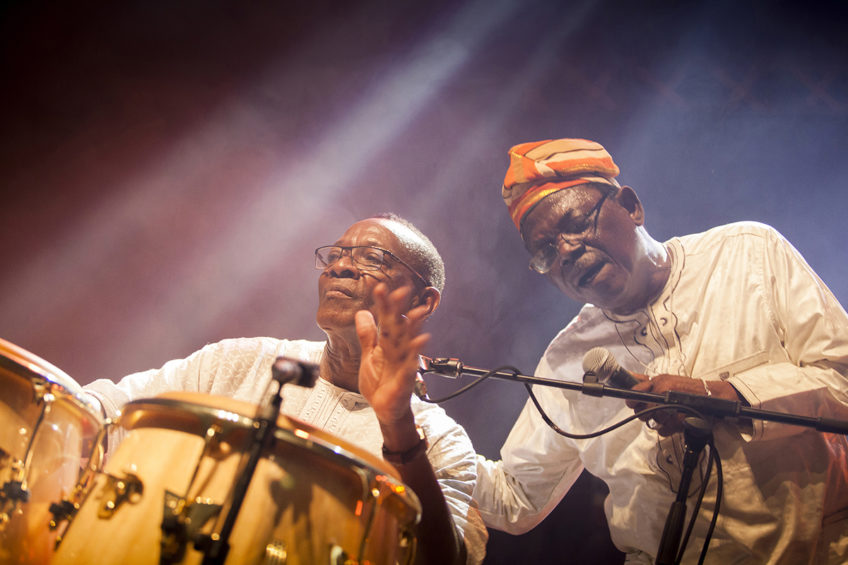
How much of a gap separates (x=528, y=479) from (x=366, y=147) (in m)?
2.27

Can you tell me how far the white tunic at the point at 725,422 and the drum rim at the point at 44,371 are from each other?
6.15 ft

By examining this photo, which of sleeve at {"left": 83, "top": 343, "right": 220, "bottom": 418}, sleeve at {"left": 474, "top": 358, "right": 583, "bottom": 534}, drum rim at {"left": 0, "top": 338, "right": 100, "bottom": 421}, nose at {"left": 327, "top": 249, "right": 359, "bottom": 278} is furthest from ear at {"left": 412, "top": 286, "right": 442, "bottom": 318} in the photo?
drum rim at {"left": 0, "top": 338, "right": 100, "bottom": 421}

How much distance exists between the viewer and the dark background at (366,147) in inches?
113

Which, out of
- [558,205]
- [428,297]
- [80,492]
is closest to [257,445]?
[80,492]

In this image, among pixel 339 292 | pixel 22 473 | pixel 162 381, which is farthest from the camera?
pixel 339 292

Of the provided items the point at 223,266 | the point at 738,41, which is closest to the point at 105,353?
the point at 223,266

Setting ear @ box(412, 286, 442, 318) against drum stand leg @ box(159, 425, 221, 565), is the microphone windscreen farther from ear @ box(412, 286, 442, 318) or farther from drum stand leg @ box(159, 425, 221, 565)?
drum stand leg @ box(159, 425, 221, 565)

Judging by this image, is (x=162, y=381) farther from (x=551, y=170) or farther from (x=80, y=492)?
(x=551, y=170)

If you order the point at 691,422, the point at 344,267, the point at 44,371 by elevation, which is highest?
the point at 344,267

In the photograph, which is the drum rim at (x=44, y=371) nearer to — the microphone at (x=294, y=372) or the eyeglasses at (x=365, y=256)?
the microphone at (x=294, y=372)

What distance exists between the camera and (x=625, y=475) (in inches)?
94.7

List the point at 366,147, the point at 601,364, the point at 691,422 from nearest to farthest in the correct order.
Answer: the point at 691,422
the point at 601,364
the point at 366,147

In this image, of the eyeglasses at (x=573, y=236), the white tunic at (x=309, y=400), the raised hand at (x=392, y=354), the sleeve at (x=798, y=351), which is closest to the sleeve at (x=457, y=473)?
the white tunic at (x=309, y=400)

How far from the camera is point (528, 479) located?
8.96 ft
